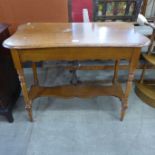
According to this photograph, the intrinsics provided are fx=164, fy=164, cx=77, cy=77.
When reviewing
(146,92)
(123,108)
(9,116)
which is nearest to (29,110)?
(9,116)

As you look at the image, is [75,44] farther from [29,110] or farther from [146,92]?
[146,92]

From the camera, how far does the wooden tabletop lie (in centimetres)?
111

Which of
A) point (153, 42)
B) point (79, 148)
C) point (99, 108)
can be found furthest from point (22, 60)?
point (153, 42)

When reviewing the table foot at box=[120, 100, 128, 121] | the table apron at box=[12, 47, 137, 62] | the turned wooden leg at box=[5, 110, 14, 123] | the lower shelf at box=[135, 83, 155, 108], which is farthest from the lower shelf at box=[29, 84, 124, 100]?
the table apron at box=[12, 47, 137, 62]

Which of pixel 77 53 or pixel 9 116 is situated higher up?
pixel 77 53

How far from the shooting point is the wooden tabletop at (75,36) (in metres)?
1.11

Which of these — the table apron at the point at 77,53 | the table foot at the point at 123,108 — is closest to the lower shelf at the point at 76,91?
the table foot at the point at 123,108

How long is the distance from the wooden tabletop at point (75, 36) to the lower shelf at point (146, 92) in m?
0.77

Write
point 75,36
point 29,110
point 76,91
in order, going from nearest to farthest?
point 75,36, point 29,110, point 76,91

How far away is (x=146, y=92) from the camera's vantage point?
182cm

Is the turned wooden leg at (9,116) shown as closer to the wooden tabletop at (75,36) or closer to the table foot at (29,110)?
the table foot at (29,110)

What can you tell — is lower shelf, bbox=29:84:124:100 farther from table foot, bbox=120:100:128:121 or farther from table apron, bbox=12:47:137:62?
table apron, bbox=12:47:137:62

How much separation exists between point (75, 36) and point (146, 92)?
1082mm

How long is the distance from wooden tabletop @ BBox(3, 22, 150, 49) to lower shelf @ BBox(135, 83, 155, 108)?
766 millimetres
